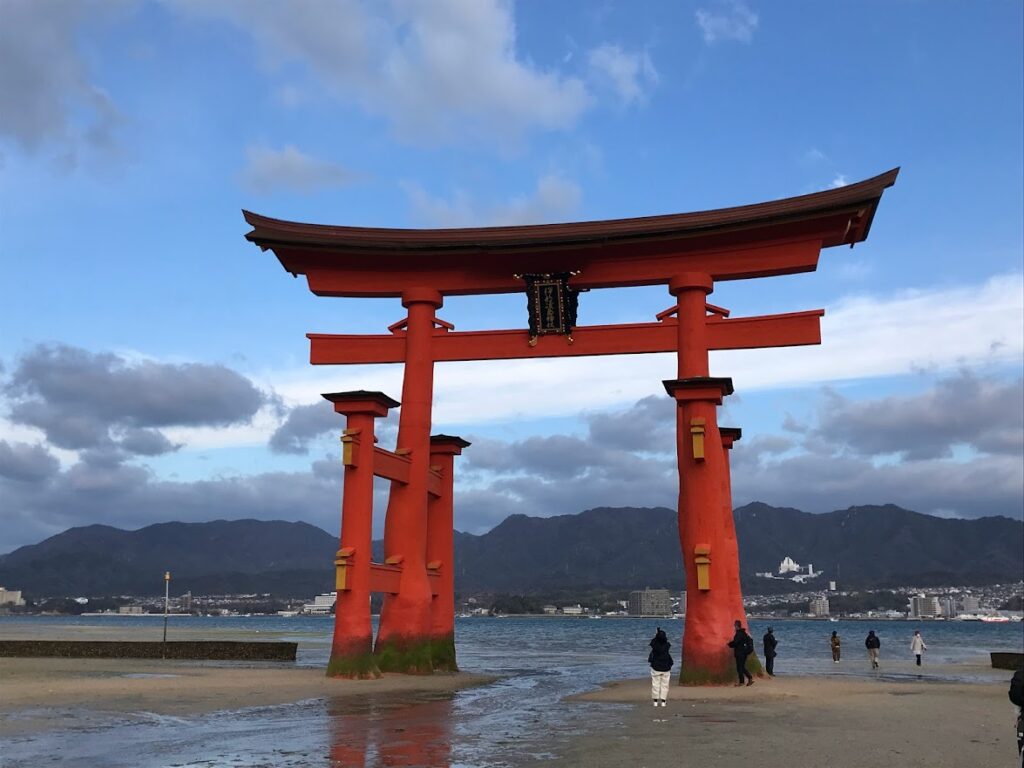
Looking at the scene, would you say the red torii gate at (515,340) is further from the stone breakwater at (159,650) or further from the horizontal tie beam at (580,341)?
the stone breakwater at (159,650)

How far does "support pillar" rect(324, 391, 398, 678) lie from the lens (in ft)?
71.6

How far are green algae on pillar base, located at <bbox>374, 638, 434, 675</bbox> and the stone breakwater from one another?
13.3 meters

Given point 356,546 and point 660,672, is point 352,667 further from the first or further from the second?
→ point 660,672

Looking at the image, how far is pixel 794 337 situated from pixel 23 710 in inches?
677

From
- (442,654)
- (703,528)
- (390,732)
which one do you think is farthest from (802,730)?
(442,654)

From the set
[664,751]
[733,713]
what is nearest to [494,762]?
[664,751]

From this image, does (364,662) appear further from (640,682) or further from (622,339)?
(622,339)

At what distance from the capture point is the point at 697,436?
67.2 ft

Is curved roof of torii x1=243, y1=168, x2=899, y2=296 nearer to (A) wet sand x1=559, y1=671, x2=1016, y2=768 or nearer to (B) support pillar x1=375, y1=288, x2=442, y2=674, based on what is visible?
(B) support pillar x1=375, y1=288, x2=442, y2=674

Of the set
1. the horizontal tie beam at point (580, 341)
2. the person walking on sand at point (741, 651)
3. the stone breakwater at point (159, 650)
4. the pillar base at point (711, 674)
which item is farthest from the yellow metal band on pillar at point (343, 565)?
the stone breakwater at point (159, 650)

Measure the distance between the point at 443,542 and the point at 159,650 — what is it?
14.9 metres

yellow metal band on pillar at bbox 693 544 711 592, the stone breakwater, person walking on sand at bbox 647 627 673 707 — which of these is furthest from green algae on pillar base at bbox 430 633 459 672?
the stone breakwater

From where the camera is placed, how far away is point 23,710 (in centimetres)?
1579

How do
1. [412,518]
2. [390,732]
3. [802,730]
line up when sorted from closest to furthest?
1. [390,732]
2. [802,730]
3. [412,518]
